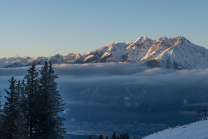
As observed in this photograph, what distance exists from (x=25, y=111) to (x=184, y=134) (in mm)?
25116

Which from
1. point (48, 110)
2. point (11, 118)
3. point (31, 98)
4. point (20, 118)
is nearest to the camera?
point (20, 118)

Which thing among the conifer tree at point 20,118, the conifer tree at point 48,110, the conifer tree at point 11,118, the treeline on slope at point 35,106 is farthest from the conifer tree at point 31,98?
the conifer tree at point 11,118

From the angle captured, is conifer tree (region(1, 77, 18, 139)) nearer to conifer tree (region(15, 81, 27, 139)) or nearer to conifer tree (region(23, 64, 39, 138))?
conifer tree (region(15, 81, 27, 139))

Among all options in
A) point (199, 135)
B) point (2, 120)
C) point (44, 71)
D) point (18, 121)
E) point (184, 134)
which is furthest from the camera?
point (44, 71)

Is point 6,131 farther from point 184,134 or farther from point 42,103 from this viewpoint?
point 184,134

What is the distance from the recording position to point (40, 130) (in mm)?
42594

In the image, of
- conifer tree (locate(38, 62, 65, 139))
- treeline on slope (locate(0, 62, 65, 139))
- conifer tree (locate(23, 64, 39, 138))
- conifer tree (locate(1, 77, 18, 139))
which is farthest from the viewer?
conifer tree (locate(38, 62, 65, 139))

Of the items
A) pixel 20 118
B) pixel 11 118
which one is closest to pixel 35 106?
pixel 11 118

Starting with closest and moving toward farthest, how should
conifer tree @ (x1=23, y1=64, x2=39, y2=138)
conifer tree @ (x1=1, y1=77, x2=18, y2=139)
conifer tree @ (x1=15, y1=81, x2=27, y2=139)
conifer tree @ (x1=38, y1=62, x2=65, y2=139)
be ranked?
1. conifer tree @ (x1=15, y1=81, x2=27, y2=139)
2. conifer tree @ (x1=1, y1=77, x2=18, y2=139)
3. conifer tree @ (x1=23, y1=64, x2=39, y2=138)
4. conifer tree @ (x1=38, y1=62, x2=65, y2=139)

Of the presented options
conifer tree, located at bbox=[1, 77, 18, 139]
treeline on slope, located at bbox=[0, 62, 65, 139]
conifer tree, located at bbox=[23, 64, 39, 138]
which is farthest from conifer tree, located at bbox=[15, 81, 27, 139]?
conifer tree, located at bbox=[23, 64, 39, 138]

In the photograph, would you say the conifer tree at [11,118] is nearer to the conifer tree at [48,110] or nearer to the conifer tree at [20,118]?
the conifer tree at [20,118]

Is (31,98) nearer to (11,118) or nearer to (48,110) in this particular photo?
(48,110)

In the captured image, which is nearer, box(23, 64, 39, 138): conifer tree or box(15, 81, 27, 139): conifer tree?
box(15, 81, 27, 139): conifer tree

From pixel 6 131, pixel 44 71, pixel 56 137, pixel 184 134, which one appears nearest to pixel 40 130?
pixel 56 137
